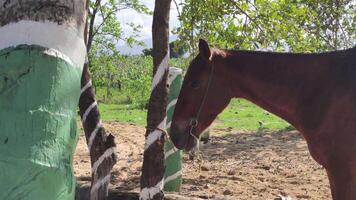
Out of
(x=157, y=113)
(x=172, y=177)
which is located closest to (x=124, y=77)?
(x=172, y=177)

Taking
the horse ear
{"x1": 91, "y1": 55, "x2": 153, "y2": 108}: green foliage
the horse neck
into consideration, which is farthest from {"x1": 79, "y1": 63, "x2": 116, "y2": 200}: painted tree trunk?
{"x1": 91, "y1": 55, "x2": 153, "y2": 108}: green foliage

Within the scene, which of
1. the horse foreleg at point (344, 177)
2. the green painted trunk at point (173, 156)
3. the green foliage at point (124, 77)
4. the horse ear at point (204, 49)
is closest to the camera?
the horse foreleg at point (344, 177)

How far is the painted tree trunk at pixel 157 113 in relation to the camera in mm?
3717

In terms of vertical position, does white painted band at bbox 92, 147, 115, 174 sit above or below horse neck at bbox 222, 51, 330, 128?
below

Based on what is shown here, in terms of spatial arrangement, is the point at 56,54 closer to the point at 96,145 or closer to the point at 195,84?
the point at 195,84

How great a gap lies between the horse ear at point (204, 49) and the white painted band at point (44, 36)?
Result: 2.71m

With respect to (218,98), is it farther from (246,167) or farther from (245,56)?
(246,167)

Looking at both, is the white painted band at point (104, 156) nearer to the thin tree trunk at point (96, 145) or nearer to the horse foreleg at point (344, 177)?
the thin tree trunk at point (96, 145)

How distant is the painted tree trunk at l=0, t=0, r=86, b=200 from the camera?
80 centimetres

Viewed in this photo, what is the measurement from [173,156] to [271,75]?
196 centimetres

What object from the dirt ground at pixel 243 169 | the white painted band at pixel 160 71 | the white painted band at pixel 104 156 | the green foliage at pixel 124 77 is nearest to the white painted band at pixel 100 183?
the white painted band at pixel 104 156

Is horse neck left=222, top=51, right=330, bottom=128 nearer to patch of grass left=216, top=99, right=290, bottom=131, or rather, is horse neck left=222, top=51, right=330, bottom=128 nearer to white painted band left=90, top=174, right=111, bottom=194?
white painted band left=90, top=174, right=111, bottom=194

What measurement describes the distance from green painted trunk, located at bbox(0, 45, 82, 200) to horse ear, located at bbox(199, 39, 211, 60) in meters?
2.75

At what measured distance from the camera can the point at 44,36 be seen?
0.90 metres
